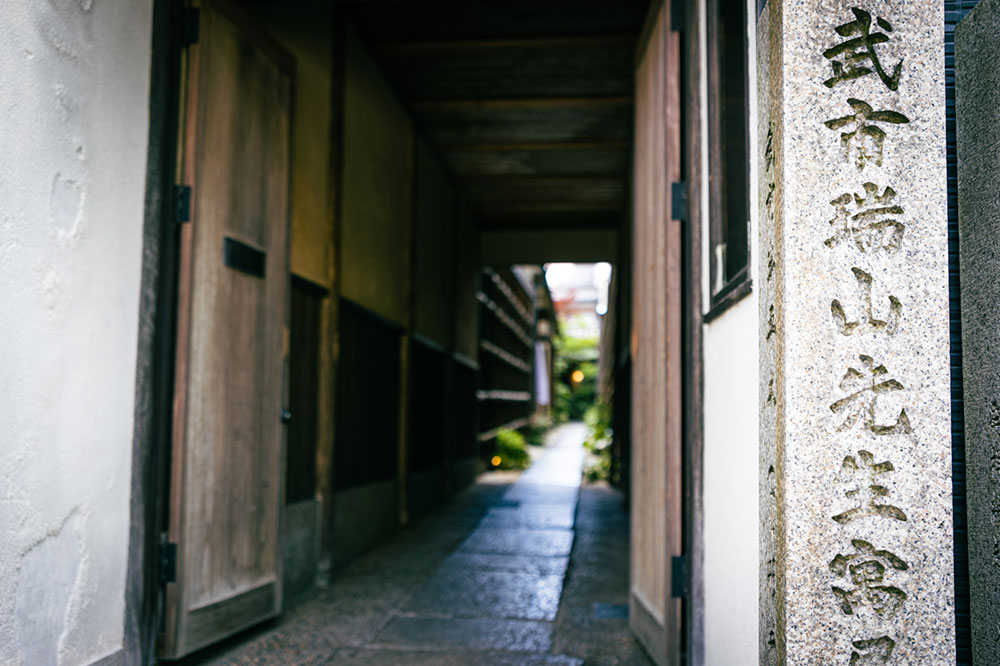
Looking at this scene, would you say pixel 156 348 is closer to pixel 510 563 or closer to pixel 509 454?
pixel 510 563

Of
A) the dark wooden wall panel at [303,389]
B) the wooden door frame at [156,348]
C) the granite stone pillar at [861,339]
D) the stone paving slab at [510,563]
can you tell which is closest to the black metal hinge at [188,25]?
the wooden door frame at [156,348]

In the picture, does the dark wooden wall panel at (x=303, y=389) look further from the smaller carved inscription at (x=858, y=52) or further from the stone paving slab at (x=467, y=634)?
the smaller carved inscription at (x=858, y=52)

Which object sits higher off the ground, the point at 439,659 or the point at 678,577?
the point at 678,577

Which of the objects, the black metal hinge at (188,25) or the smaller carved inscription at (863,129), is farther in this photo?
the black metal hinge at (188,25)

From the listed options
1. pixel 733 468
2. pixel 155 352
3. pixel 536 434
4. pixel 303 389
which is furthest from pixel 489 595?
pixel 536 434

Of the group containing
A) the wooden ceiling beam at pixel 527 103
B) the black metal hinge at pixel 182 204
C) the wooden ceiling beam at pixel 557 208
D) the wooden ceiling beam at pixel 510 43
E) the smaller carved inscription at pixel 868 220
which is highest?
the wooden ceiling beam at pixel 510 43

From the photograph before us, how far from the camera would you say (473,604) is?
434 centimetres

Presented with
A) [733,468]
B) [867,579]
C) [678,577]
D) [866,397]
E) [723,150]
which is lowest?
[678,577]

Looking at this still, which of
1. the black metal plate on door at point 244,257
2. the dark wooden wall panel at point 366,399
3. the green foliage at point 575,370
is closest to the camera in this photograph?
the black metal plate on door at point 244,257

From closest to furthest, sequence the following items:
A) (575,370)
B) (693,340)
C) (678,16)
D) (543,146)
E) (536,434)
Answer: (693,340)
(678,16)
(543,146)
(536,434)
(575,370)

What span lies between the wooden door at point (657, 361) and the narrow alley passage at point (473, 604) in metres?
0.38

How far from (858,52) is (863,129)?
0.55ft

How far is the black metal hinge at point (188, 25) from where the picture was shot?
3256mm

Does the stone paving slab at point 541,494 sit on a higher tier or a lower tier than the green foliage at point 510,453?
lower
